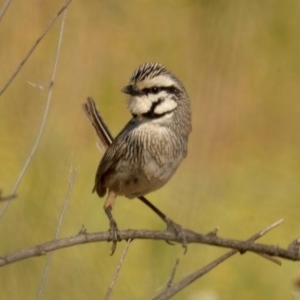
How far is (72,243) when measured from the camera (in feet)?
8.50

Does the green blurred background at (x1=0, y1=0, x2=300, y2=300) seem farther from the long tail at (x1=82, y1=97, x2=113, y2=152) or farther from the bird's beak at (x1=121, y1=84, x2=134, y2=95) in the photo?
the bird's beak at (x1=121, y1=84, x2=134, y2=95)

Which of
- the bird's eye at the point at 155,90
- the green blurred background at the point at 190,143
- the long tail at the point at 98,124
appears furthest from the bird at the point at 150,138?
the green blurred background at the point at 190,143

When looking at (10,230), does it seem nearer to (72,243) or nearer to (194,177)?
(194,177)

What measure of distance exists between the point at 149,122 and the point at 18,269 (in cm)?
158

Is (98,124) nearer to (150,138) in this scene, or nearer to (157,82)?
(150,138)

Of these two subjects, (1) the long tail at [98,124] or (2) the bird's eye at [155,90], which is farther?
(1) the long tail at [98,124]

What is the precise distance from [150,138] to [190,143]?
145 inches

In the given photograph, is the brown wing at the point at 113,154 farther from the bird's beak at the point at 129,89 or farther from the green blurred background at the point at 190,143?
the green blurred background at the point at 190,143

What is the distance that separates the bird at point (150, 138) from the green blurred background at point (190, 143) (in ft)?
3.27

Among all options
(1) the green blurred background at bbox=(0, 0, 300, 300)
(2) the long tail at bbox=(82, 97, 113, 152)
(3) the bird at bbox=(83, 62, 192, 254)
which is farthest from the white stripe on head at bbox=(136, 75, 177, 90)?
(1) the green blurred background at bbox=(0, 0, 300, 300)

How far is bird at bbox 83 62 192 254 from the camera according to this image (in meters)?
3.91

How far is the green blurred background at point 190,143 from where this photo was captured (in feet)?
18.9

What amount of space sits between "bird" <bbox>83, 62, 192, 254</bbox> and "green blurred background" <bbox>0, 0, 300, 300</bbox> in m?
1.00

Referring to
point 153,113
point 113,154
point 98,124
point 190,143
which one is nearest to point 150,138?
point 153,113
